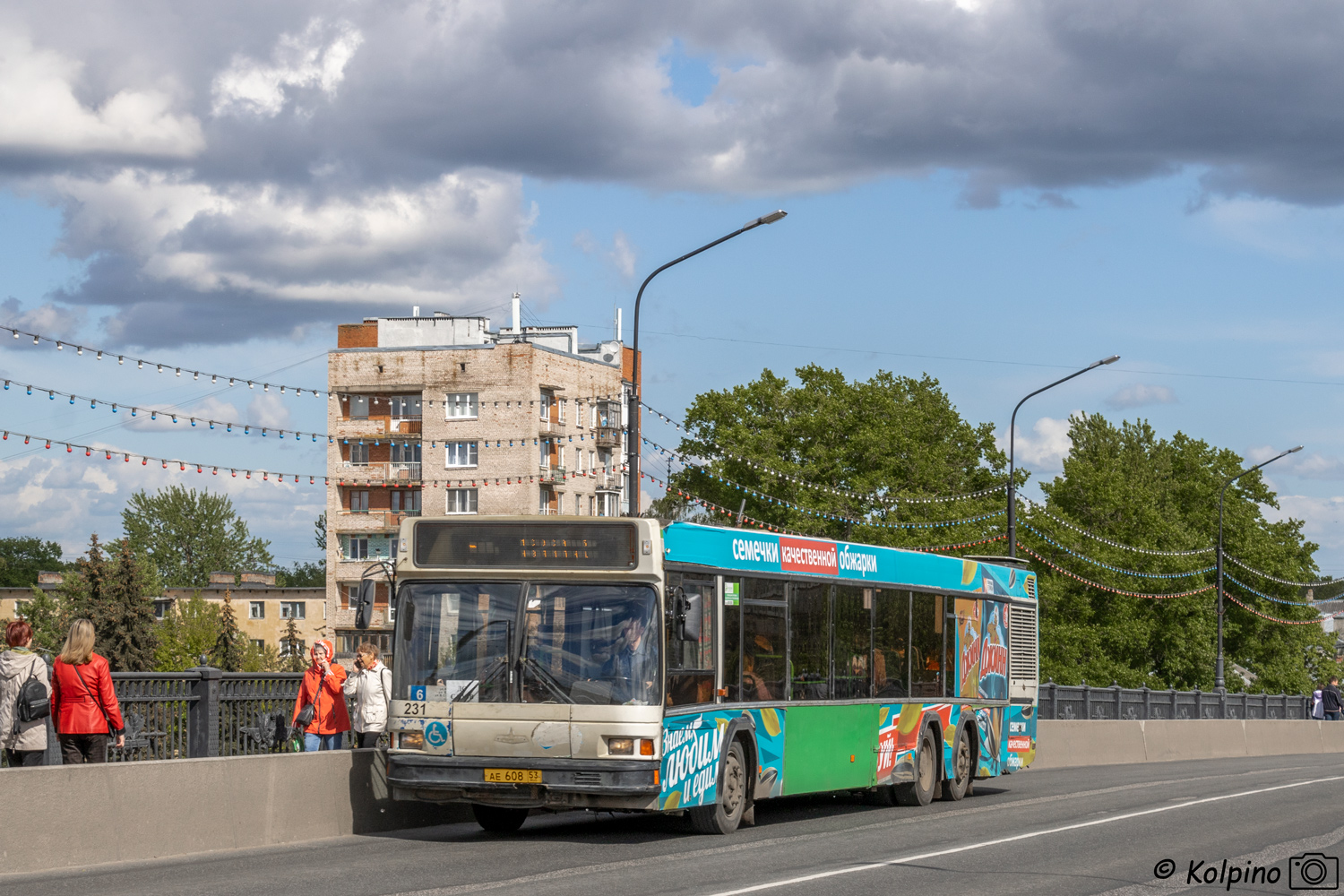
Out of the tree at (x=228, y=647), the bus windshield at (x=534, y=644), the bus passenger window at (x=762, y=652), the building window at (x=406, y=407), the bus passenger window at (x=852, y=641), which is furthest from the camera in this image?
the building window at (x=406, y=407)

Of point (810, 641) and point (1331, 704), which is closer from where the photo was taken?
point (810, 641)

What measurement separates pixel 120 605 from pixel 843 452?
32.0 meters

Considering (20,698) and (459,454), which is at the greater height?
(459,454)

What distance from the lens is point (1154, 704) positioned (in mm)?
41062

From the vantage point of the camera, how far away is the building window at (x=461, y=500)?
91062mm

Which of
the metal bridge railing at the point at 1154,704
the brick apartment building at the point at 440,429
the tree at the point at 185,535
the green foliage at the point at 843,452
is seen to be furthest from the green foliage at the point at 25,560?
A: the metal bridge railing at the point at 1154,704

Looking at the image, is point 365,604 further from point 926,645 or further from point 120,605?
point 120,605

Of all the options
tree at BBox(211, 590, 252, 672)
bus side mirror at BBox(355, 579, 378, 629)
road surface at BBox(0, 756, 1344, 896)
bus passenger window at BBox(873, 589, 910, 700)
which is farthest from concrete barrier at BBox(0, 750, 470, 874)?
tree at BBox(211, 590, 252, 672)

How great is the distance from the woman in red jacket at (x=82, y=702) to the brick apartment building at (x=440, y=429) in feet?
248

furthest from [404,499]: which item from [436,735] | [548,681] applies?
[548,681]

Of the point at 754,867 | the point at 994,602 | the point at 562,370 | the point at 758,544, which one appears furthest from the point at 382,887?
the point at 562,370

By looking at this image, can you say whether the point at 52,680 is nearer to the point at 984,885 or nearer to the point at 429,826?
the point at 429,826

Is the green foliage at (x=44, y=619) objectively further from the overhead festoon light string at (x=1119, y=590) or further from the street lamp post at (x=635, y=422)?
the street lamp post at (x=635, y=422)

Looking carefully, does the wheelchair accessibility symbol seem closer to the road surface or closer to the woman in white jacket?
→ the road surface
